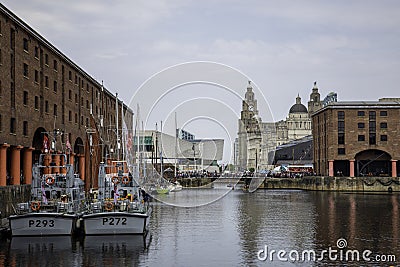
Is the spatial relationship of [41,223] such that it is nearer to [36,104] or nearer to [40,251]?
[40,251]

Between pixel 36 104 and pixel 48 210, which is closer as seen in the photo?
pixel 48 210

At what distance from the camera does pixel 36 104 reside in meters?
66.2

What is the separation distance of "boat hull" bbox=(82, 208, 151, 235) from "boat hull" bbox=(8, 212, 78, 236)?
136 cm

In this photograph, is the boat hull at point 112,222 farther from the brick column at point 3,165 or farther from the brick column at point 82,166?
the brick column at point 82,166

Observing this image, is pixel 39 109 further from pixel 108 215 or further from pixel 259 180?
pixel 259 180

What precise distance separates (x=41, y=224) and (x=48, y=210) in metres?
2.01

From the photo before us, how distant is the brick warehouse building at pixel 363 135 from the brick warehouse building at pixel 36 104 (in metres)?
49.7

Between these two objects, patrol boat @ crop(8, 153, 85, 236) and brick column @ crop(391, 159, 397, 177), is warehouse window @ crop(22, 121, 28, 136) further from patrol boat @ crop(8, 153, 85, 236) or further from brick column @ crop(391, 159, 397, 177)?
brick column @ crop(391, 159, 397, 177)

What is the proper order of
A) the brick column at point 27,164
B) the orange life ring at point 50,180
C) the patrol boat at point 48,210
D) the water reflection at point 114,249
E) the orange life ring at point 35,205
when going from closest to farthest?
the water reflection at point 114,249
the patrol boat at point 48,210
the orange life ring at point 35,205
the orange life ring at point 50,180
the brick column at point 27,164

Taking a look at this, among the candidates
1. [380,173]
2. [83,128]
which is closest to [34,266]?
[83,128]

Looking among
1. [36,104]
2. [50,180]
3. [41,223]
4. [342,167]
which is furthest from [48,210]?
[342,167]

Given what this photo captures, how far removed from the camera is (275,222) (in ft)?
204

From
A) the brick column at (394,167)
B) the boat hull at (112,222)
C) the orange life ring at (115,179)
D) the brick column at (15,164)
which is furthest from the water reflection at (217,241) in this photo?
the brick column at (394,167)

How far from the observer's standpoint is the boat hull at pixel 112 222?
4738 cm
